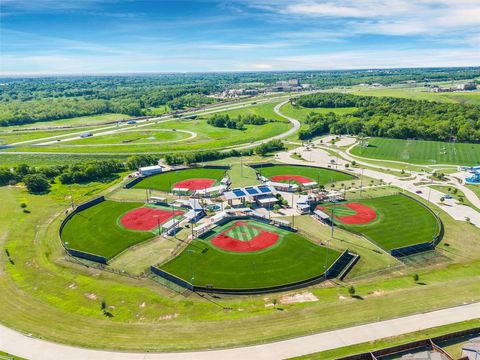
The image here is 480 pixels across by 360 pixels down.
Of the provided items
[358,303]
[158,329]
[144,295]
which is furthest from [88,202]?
[358,303]

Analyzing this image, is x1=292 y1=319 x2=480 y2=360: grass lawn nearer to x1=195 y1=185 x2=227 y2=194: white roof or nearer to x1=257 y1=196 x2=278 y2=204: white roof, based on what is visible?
x1=257 y1=196 x2=278 y2=204: white roof

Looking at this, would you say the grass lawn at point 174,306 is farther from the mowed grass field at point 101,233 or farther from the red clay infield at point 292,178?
the red clay infield at point 292,178

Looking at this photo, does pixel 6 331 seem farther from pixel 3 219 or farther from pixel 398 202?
pixel 398 202

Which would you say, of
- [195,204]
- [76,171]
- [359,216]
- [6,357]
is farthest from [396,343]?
[76,171]

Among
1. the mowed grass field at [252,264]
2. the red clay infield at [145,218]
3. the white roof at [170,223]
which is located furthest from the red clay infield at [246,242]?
the red clay infield at [145,218]

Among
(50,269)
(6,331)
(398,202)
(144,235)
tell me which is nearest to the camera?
(6,331)

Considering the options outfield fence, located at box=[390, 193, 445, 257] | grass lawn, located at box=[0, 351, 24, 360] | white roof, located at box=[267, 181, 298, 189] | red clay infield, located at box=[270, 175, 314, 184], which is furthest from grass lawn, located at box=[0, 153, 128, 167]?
outfield fence, located at box=[390, 193, 445, 257]

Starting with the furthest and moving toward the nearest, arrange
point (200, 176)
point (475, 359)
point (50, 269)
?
point (200, 176) → point (50, 269) → point (475, 359)
